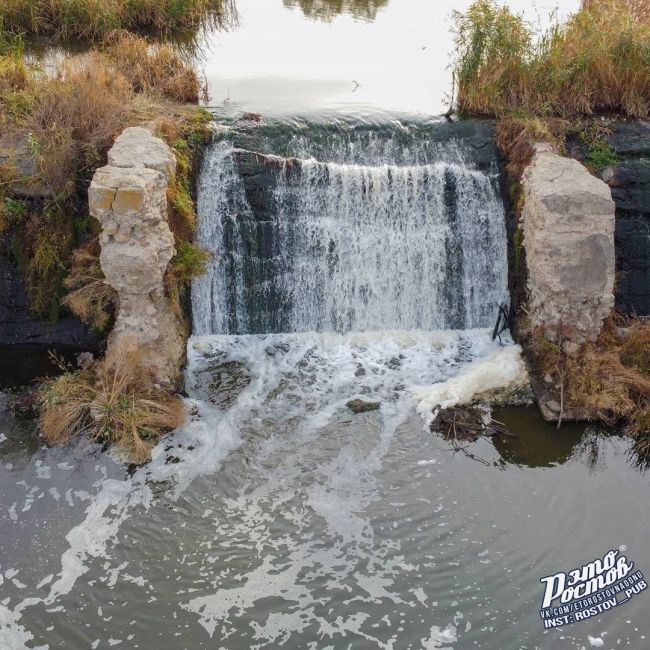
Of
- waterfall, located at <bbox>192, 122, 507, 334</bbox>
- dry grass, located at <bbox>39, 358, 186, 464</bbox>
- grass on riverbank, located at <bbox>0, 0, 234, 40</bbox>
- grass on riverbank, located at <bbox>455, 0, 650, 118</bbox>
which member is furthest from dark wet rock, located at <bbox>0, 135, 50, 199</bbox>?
grass on riverbank, located at <bbox>455, 0, 650, 118</bbox>

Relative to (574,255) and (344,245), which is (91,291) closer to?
(344,245)

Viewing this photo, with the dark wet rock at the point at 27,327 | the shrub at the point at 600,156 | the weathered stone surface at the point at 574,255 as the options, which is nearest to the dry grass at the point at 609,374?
the weathered stone surface at the point at 574,255

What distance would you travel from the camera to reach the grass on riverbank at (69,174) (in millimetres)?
8289

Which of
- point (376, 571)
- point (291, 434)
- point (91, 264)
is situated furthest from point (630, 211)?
point (91, 264)

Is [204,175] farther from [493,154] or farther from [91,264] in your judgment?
[493,154]

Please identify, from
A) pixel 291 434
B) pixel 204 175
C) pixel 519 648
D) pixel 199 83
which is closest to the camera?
pixel 519 648

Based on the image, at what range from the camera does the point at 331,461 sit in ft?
24.0

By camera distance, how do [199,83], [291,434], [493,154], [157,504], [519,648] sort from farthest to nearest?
[199,83]
[493,154]
[291,434]
[157,504]
[519,648]

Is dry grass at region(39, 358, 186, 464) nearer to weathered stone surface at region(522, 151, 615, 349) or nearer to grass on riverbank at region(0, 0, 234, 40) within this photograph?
weathered stone surface at region(522, 151, 615, 349)

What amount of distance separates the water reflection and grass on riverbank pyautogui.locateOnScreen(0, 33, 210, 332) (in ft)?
24.5

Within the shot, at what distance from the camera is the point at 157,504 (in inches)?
265

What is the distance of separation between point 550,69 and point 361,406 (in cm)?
609

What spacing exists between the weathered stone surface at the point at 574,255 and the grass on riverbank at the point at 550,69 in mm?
2416

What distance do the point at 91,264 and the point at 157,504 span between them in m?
2.94
